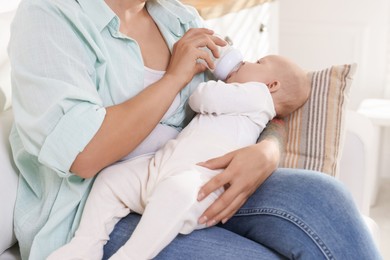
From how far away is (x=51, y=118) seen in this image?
1109mm

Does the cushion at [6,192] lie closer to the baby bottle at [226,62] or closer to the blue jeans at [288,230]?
the blue jeans at [288,230]

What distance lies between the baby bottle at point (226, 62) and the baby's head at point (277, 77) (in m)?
0.01

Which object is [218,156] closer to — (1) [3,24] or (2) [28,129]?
(2) [28,129]

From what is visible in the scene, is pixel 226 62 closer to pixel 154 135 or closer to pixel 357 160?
pixel 154 135

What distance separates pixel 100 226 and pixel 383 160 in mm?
2254

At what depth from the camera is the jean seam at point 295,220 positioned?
3.63 feet

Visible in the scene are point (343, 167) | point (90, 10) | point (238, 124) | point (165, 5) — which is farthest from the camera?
point (343, 167)

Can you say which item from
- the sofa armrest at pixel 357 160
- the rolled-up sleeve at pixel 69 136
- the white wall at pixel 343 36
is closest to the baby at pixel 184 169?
the rolled-up sleeve at pixel 69 136

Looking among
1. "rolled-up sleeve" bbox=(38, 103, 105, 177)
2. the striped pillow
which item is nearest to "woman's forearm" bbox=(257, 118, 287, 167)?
the striped pillow

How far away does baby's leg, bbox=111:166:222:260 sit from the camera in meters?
1.08

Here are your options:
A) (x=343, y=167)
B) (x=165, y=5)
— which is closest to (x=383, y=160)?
(x=343, y=167)

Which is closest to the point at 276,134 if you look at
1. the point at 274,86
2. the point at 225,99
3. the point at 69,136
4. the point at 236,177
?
the point at 274,86

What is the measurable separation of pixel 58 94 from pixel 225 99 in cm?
39

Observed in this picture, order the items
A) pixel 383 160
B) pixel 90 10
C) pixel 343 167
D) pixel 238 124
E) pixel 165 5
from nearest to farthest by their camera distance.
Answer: pixel 90 10 → pixel 238 124 → pixel 165 5 → pixel 343 167 → pixel 383 160
